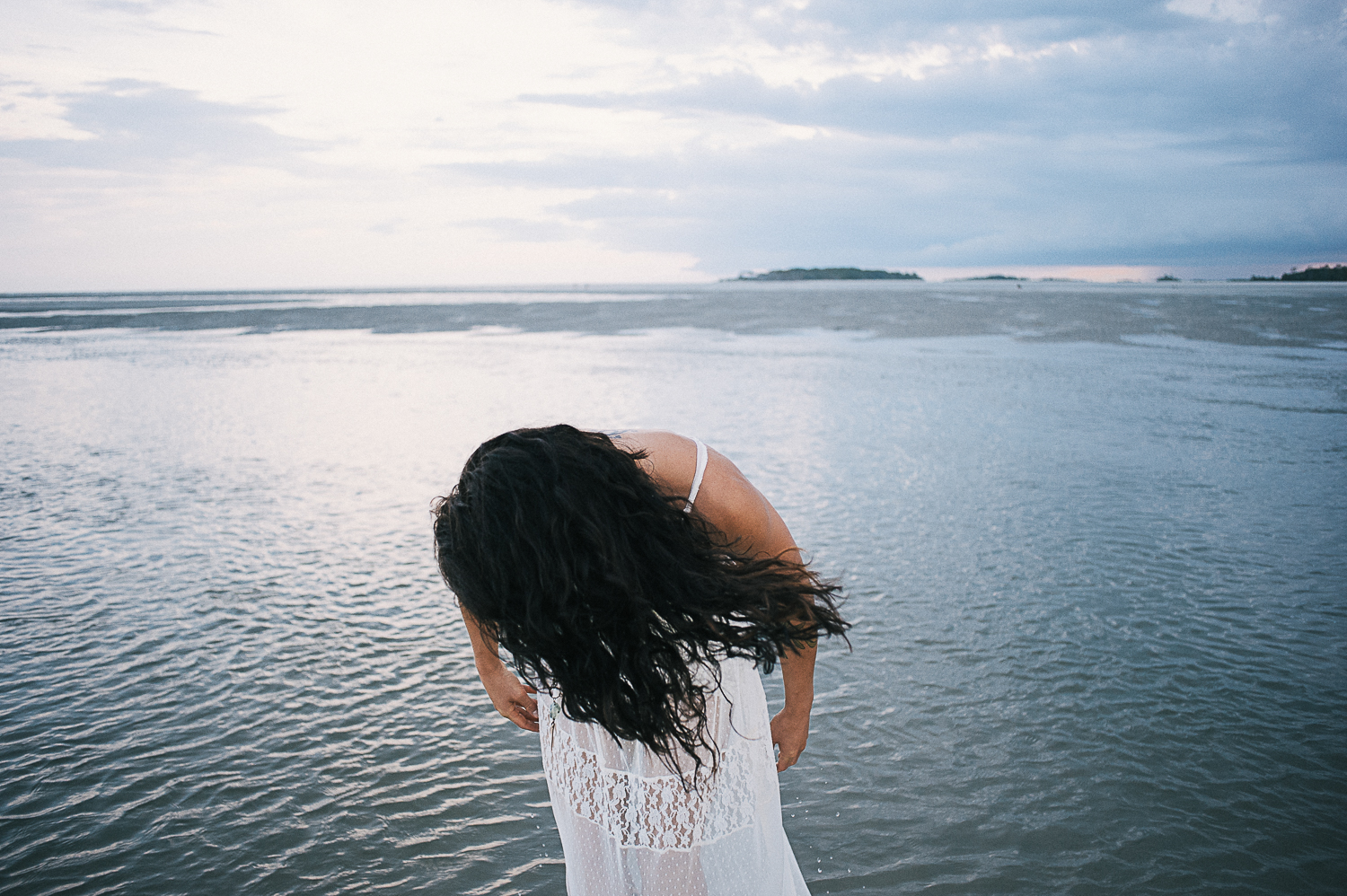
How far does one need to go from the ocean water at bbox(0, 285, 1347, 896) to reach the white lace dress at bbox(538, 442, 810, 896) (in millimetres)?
1604

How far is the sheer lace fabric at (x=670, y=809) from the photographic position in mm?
1887

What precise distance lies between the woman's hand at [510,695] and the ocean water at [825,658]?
5.32 feet

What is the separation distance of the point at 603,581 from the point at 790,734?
31.0 inches

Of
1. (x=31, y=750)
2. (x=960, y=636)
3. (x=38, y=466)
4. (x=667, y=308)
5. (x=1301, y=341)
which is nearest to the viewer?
(x=31, y=750)

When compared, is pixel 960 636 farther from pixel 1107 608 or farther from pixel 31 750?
Answer: pixel 31 750

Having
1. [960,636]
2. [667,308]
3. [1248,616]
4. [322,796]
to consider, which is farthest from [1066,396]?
[667,308]

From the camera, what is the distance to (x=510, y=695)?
2.09 m

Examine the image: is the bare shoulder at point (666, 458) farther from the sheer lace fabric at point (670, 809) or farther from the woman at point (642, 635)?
the sheer lace fabric at point (670, 809)

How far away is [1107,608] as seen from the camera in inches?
217

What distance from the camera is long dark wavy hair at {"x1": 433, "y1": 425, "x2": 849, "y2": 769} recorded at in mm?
1554

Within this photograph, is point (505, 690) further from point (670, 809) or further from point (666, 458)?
point (666, 458)

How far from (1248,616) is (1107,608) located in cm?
86

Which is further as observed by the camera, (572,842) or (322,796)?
(322,796)

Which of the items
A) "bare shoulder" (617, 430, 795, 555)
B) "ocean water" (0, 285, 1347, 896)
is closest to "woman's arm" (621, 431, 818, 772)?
"bare shoulder" (617, 430, 795, 555)
